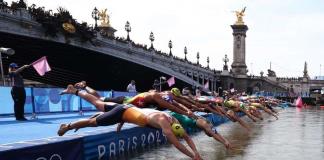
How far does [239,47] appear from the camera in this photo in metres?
126

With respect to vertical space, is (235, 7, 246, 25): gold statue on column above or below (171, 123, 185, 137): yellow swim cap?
above

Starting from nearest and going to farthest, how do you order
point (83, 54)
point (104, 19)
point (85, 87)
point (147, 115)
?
point (147, 115) → point (85, 87) → point (83, 54) → point (104, 19)

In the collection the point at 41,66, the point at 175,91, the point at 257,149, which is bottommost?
the point at 257,149

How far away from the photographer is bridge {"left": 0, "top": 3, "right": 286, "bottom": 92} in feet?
137

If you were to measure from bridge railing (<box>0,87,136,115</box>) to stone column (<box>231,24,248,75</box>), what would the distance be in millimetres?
106230

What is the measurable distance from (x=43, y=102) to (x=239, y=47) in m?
110

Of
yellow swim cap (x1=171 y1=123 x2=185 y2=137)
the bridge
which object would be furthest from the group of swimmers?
the bridge

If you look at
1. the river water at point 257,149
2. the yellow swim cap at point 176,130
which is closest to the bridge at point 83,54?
the river water at point 257,149

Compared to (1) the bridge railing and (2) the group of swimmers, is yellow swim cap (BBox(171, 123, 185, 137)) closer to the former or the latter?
(2) the group of swimmers

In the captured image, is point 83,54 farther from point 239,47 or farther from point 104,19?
point 239,47

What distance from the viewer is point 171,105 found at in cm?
1148

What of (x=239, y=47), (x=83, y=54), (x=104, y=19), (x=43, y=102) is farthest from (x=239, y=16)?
(x=43, y=102)

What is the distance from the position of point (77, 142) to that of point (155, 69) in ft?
192

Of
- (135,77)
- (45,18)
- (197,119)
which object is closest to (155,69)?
(135,77)
